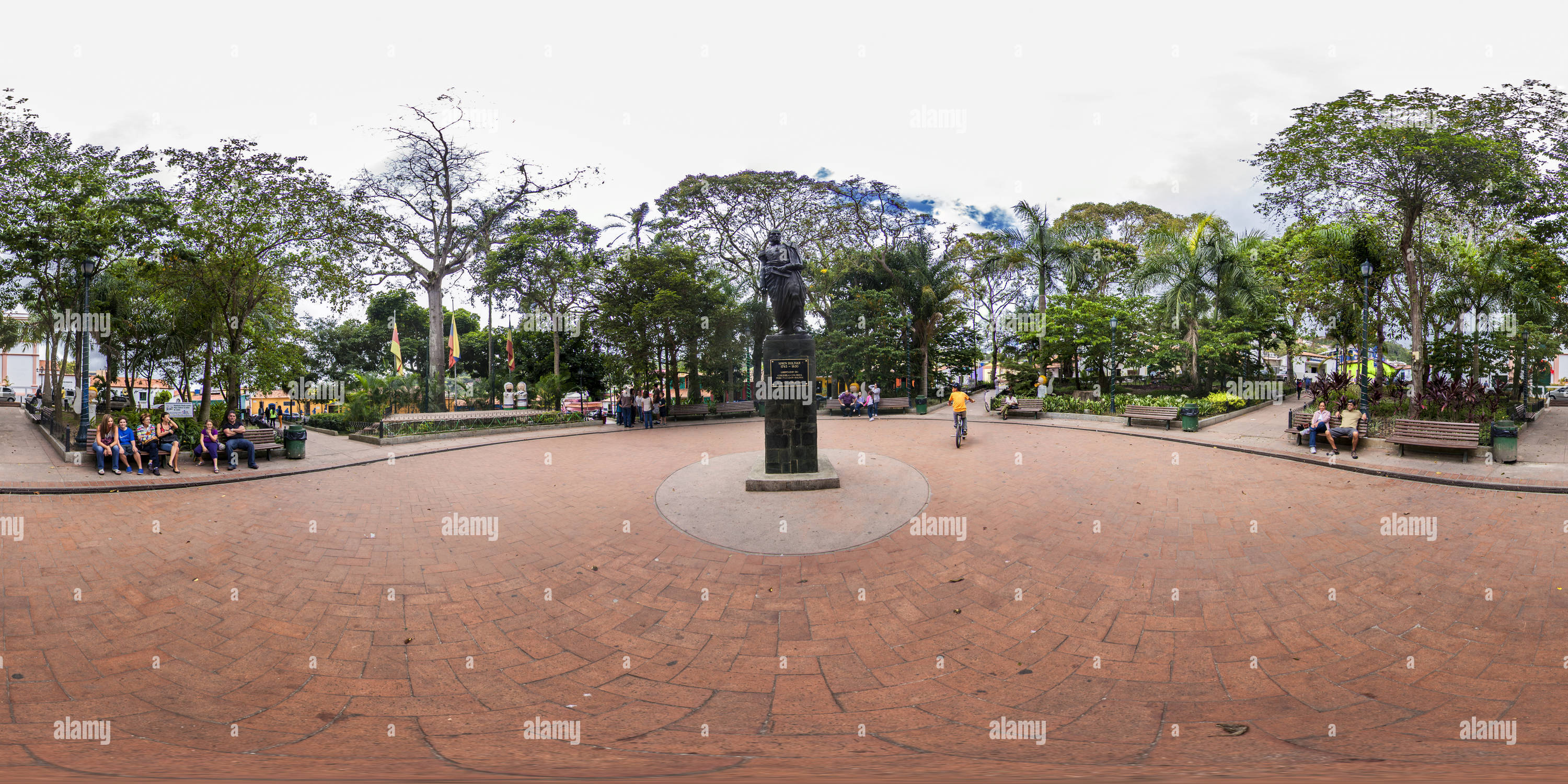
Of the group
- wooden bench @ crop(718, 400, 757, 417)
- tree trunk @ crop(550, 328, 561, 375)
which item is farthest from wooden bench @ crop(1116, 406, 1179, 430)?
tree trunk @ crop(550, 328, 561, 375)

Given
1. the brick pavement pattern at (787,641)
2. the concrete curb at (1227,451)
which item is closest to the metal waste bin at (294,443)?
the concrete curb at (1227,451)

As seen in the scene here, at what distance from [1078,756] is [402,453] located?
13.6 meters

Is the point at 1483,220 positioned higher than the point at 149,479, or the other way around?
the point at 1483,220

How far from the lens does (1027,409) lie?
1866 cm

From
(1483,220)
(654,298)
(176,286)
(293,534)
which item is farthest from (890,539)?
(1483,220)

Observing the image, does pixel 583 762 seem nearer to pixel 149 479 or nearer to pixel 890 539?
pixel 890 539

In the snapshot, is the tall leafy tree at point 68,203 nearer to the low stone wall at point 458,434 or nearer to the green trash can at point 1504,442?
the low stone wall at point 458,434

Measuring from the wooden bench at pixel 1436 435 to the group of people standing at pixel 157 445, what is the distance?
19.4 metres

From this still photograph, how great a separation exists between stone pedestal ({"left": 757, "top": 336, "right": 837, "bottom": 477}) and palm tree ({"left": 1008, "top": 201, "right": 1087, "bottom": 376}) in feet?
62.8

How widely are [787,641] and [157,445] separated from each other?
37.9 ft

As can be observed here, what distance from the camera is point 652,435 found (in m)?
15.9

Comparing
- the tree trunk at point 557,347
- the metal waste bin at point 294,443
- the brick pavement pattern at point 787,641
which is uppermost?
the tree trunk at point 557,347

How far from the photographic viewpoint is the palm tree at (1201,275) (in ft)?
77.3

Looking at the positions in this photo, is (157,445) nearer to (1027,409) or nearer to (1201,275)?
(1027,409)
